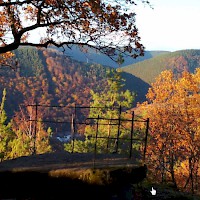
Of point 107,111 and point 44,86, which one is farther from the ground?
point 107,111

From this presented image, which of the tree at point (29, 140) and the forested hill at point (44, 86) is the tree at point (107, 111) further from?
the forested hill at point (44, 86)

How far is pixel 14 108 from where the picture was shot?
484 ft

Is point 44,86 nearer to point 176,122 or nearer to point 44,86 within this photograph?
point 44,86

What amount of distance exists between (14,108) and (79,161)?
143 metres

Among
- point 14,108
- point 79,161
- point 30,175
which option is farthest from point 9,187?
point 14,108

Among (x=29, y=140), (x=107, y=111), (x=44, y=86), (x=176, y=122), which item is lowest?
(x=29, y=140)

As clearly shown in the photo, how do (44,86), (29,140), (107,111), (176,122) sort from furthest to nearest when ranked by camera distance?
(44,86) → (107,111) → (29,140) → (176,122)

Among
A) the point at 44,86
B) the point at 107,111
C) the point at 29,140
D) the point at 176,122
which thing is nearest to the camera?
the point at 176,122

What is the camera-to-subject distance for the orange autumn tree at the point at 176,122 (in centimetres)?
2314

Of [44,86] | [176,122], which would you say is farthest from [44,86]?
[176,122]

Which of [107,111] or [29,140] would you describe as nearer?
[29,140]

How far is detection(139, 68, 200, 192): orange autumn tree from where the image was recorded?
23141 mm

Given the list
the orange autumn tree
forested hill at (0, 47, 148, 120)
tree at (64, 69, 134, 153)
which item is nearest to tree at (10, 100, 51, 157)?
tree at (64, 69, 134, 153)

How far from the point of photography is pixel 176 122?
2384 cm
